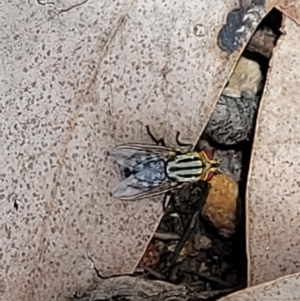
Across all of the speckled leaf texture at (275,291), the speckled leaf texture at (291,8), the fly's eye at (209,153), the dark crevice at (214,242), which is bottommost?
the dark crevice at (214,242)

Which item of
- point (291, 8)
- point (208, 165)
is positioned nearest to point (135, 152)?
point (208, 165)

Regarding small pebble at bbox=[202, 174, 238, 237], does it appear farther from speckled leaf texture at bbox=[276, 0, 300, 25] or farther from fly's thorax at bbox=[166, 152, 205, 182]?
speckled leaf texture at bbox=[276, 0, 300, 25]

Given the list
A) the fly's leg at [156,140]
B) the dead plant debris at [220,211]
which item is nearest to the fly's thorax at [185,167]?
the dead plant debris at [220,211]

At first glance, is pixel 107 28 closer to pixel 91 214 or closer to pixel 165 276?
pixel 91 214

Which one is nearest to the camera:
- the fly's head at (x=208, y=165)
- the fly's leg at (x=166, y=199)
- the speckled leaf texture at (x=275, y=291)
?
the speckled leaf texture at (x=275, y=291)

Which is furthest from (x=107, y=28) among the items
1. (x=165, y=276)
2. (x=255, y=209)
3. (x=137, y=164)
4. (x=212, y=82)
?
(x=165, y=276)

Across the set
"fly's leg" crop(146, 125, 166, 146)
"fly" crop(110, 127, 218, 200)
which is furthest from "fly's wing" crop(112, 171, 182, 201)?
"fly's leg" crop(146, 125, 166, 146)

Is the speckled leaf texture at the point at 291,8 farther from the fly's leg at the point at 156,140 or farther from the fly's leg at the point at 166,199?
the fly's leg at the point at 166,199
